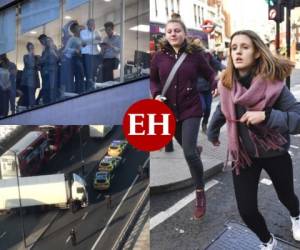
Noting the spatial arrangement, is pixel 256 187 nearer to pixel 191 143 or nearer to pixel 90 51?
pixel 191 143

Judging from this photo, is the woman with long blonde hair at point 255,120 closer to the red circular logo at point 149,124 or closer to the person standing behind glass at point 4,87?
the red circular logo at point 149,124

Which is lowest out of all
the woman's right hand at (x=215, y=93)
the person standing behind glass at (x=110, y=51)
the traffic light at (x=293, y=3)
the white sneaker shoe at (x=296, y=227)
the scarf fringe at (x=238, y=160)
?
the white sneaker shoe at (x=296, y=227)

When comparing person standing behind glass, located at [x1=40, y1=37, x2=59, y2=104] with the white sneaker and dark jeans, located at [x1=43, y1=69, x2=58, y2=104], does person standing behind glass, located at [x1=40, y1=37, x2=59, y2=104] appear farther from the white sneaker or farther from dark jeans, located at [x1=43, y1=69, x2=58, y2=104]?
the white sneaker

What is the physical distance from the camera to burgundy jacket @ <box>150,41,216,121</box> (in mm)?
1082

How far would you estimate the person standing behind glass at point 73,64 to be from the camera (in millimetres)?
1647

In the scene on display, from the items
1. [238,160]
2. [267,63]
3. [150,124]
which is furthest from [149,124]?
[267,63]

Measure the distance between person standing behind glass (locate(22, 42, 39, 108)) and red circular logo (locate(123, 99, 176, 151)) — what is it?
596mm

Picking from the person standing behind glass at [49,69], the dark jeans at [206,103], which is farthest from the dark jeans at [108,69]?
the dark jeans at [206,103]

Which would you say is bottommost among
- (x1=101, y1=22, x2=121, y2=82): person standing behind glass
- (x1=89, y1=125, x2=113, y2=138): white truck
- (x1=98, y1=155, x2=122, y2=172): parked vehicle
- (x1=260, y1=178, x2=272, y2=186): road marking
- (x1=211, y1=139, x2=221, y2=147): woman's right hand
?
(x1=260, y1=178, x2=272, y2=186): road marking

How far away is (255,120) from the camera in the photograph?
1.00 metres

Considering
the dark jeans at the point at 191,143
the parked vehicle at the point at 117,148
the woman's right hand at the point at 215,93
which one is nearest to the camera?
the woman's right hand at the point at 215,93

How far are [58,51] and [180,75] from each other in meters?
0.76

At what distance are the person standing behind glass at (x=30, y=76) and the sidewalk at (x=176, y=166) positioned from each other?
2.31ft

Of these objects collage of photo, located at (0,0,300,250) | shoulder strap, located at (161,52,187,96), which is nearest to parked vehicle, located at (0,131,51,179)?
collage of photo, located at (0,0,300,250)
